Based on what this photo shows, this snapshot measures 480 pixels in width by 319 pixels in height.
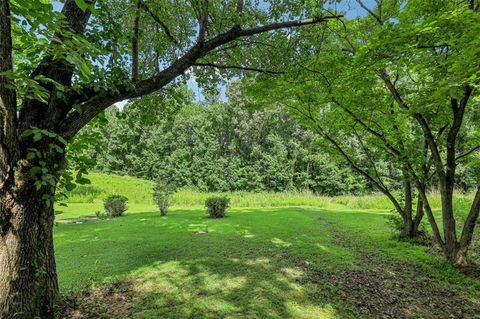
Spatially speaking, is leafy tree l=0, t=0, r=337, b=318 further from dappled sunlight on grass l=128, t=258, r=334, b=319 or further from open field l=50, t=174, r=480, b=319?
dappled sunlight on grass l=128, t=258, r=334, b=319

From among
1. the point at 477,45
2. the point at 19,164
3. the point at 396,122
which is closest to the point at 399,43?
the point at 477,45

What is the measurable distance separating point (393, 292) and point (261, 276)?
178cm

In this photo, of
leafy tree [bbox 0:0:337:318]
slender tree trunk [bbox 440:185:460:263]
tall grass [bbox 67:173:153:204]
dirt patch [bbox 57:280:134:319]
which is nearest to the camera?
leafy tree [bbox 0:0:337:318]

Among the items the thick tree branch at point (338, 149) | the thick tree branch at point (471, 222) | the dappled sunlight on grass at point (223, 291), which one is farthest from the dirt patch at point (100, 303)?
the thick tree branch at point (471, 222)

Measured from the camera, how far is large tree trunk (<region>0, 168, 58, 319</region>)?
230 centimetres

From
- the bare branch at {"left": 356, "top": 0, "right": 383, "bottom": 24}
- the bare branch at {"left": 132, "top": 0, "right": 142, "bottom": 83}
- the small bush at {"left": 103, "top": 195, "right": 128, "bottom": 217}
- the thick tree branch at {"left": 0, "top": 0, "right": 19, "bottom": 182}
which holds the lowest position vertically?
the small bush at {"left": 103, "top": 195, "right": 128, "bottom": 217}

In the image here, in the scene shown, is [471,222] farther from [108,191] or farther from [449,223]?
[108,191]

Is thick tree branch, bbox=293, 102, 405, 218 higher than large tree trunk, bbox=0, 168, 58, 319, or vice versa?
thick tree branch, bbox=293, 102, 405, 218

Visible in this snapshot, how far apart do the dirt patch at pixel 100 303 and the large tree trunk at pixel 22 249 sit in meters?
0.47

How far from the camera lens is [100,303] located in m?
3.36

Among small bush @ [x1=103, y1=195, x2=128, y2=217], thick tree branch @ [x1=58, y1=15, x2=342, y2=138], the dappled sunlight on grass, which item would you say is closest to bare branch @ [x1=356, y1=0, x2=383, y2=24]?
thick tree branch @ [x1=58, y1=15, x2=342, y2=138]

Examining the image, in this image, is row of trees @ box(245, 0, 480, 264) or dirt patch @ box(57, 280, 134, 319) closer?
dirt patch @ box(57, 280, 134, 319)

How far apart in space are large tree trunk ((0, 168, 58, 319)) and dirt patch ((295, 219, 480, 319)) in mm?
3162

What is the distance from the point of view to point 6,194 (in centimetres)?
227
